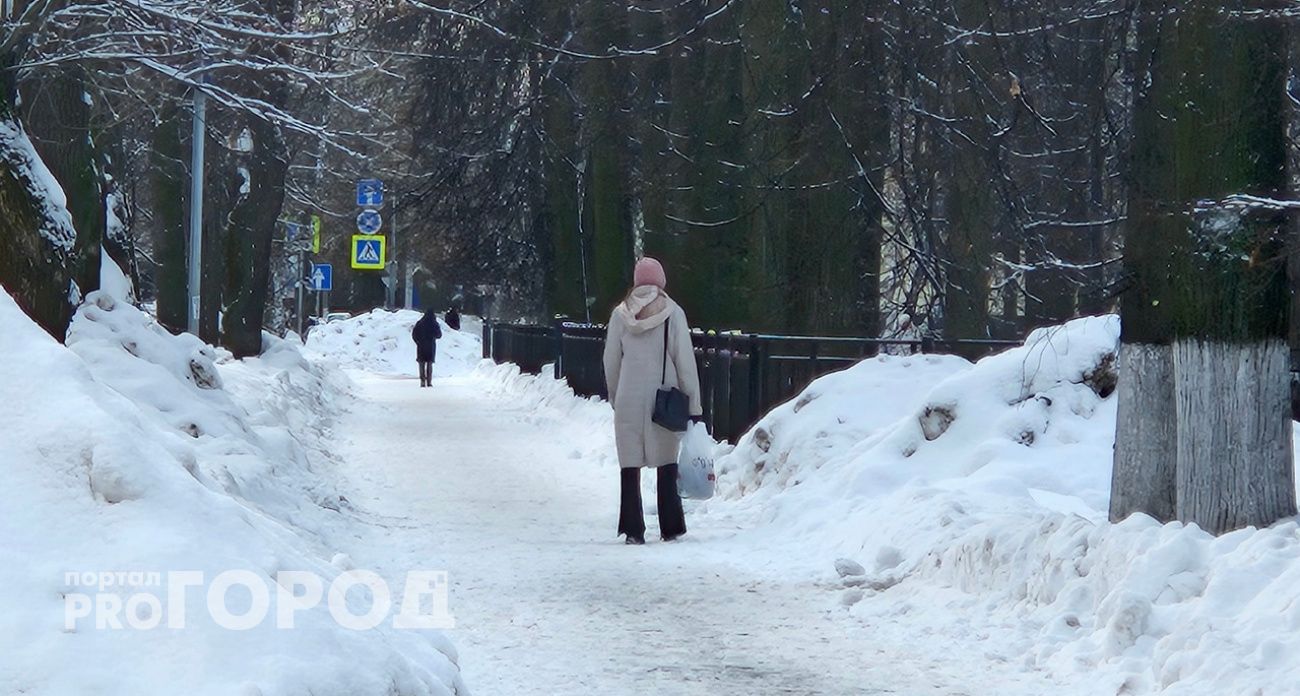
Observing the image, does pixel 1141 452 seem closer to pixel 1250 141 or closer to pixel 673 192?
pixel 1250 141

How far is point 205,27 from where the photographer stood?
12.8 metres

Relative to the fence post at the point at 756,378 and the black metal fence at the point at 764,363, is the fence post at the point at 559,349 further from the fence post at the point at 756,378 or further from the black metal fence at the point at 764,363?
the fence post at the point at 756,378

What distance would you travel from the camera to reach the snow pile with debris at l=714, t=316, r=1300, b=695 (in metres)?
7.18

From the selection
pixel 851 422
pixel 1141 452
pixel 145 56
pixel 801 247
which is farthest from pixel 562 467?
pixel 1141 452

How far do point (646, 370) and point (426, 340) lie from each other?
27.9m

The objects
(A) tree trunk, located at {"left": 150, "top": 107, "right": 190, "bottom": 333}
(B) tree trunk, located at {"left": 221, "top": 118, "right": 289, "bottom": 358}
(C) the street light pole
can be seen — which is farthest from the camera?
(B) tree trunk, located at {"left": 221, "top": 118, "right": 289, "bottom": 358}

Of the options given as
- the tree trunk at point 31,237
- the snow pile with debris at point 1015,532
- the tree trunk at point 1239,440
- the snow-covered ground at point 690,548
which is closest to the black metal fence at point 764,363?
the snow-covered ground at point 690,548

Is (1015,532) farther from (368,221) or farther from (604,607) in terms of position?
(368,221)

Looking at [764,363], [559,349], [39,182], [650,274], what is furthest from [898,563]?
[559,349]

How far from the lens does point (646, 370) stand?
490 inches

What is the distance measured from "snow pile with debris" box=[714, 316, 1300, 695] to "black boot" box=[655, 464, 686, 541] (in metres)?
0.50

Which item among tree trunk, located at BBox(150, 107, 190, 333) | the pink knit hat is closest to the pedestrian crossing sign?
tree trunk, located at BBox(150, 107, 190, 333)

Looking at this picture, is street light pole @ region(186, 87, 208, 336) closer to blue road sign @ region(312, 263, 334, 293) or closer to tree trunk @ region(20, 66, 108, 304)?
tree trunk @ region(20, 66, 108, 304)

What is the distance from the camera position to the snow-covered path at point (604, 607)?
7.52 meters
